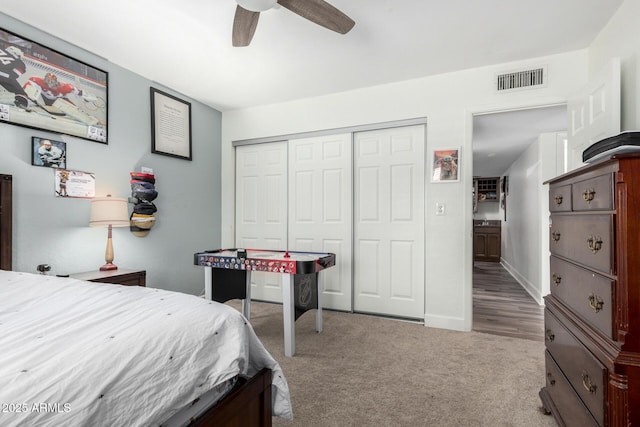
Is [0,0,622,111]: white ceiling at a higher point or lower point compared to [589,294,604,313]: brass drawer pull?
higher

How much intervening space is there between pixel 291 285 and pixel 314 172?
170 centimetres

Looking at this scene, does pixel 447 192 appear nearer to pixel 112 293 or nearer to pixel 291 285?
pixel 291 285

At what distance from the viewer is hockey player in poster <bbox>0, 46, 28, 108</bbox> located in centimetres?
223

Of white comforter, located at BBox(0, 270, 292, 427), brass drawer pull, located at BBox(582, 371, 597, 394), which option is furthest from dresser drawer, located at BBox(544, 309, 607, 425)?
white comforter, located at BBox(0, 270, 292, 427)

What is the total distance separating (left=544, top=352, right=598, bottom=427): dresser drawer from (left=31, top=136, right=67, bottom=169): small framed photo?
3602 mm

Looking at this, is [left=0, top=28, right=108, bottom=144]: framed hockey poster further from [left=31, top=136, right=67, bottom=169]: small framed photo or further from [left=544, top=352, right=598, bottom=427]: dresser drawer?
[left=544, top=352, right=598, bottom=427]: dresser drawer

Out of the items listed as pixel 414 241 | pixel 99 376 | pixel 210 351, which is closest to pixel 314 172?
pixel 414 241

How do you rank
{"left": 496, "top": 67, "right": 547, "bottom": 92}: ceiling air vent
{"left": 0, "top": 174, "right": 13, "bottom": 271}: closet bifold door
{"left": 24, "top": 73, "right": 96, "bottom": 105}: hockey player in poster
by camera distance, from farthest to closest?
{"left": 496, "top": 67, "right": 547, "bottom": 92}: ceiling air vent, {"left": 24, "top": 73, "right": 96, "bottom": 105}: hockey player in poster, {"left": 0, "top": 174, "right": 13, "bottom": 271}: closet bifold door

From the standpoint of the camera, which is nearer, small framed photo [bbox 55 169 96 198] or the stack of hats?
small framed photo [bbox 55 169 96 198]

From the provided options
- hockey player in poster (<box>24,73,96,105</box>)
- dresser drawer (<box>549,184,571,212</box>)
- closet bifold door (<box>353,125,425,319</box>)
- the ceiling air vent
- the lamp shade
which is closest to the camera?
dresser drawer (<box>549,184,571,212</box>)

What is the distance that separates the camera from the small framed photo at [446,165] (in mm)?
3084

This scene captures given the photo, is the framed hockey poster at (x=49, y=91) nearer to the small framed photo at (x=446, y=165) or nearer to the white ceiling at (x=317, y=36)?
the white ceiling at (x=317, y=36)

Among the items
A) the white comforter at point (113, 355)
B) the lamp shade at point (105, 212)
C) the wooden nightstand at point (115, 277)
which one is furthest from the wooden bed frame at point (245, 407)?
the lamp shade at point (105, 212)

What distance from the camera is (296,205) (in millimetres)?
3879
